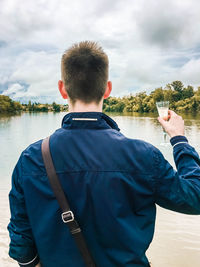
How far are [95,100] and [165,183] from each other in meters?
0.63

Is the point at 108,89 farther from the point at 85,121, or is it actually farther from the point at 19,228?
the point at 19,228

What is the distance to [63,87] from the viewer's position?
1588 millimetres

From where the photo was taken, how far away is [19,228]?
1.56m

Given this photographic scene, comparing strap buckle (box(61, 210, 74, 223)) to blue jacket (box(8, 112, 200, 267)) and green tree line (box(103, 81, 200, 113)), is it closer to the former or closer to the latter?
blue jacket (box(8, 112, 200, 267))

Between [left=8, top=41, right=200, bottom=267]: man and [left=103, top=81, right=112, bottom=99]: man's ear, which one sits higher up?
[left=103, top=81, right=112, bottom=99]: man's ear

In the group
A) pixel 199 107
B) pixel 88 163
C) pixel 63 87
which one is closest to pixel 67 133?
pixel 88 163

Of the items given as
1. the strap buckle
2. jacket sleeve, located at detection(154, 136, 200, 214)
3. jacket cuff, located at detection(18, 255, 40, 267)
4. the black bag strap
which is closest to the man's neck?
the black bag strap

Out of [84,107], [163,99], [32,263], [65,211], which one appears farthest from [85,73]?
[163,99]

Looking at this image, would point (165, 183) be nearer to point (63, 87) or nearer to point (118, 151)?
point (118, 151)

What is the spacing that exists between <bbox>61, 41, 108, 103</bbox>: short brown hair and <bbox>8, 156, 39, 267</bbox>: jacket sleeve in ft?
1.90

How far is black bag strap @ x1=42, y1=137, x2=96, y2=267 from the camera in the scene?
4.26 feet

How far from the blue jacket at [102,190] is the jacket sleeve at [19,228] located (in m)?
0.09

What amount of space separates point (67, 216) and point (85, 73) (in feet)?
2.70

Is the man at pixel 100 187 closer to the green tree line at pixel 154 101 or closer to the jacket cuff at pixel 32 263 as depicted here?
the jacket cuff at pixel 32 263
